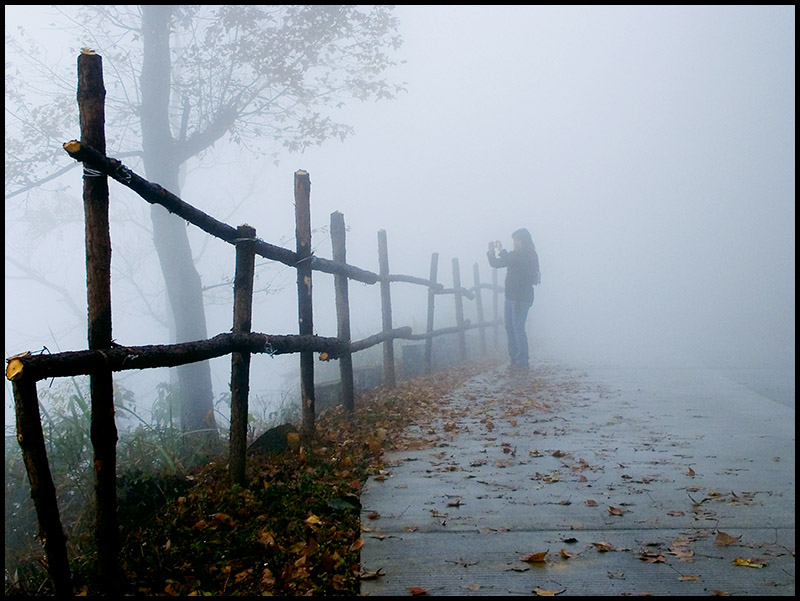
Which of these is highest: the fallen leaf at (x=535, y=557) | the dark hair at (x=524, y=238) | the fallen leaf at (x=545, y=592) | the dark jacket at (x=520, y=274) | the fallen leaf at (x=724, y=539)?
the dark hair at (x=524, y=238)

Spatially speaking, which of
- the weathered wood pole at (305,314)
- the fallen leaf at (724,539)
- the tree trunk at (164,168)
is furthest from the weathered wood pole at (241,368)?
the tree trunk at (164,168)

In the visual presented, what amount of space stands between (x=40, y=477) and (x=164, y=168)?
842 cm

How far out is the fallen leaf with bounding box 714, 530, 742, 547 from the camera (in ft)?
9.57

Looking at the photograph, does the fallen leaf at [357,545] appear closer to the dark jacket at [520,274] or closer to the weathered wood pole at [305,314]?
the weathered wood pole at [305,314]

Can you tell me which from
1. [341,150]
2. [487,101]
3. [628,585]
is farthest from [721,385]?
[487,101]

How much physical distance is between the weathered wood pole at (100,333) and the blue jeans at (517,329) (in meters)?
8.60

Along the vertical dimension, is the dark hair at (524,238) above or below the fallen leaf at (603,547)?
above

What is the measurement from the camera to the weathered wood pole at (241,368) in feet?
12.4

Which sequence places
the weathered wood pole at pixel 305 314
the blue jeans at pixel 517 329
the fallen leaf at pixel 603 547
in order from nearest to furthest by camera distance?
1. the fallen leaf at pixel 603 547
2. the weathered wood pole at pixel 305 314
3. the blue jeans at pixel 517 329

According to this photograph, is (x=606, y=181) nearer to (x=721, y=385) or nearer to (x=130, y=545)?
(x=721, y=385)

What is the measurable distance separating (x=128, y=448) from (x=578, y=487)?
3.28 m

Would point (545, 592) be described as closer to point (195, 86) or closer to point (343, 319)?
point (343, 319)

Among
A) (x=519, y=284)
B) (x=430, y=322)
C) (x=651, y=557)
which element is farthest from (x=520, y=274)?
(x=651, y=557)

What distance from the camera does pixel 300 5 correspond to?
1034cm
